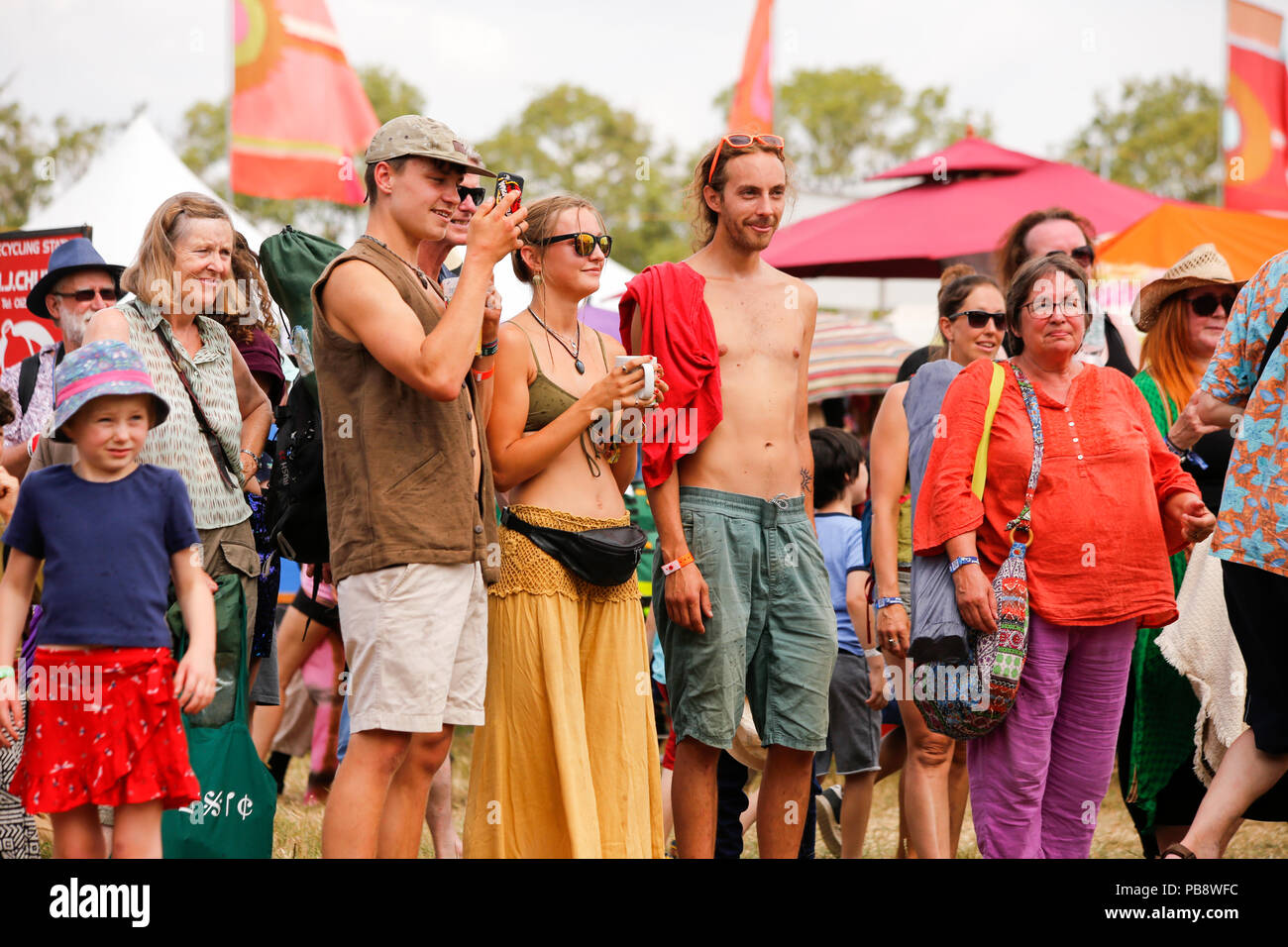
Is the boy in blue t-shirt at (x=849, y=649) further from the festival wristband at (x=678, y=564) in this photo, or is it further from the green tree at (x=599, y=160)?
the green tree at (x=599, y=160)

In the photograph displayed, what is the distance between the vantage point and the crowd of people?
318cm

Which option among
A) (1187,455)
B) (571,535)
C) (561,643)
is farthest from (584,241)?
(1187,455)

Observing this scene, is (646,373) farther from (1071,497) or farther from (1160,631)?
(1160,631)

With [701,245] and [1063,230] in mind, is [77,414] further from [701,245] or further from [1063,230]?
[1063,230]

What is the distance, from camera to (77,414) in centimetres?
324

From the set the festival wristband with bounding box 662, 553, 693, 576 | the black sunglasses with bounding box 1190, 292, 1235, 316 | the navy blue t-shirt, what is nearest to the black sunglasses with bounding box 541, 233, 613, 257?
the festival wristband with bounding box 662, 553, 693, 576

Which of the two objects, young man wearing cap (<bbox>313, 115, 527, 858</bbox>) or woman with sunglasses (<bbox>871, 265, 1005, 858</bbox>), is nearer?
young man wearing cap (<bbox>313, 115, 527, 858</bbox>)

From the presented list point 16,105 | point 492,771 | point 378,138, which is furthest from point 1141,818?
point 16,105

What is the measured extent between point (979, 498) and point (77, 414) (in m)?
2.48

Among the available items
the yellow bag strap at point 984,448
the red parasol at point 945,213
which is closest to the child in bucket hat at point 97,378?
the yellow bag strap at point 984,448

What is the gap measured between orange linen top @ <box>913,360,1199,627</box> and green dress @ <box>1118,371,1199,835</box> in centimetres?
82

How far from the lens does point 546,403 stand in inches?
151

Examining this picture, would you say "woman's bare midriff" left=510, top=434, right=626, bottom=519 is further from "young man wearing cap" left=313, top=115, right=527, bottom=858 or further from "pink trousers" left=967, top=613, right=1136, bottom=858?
"pink trousers" left=967, top=613, right=1136, bottom=858

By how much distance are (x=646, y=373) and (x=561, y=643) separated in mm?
795
